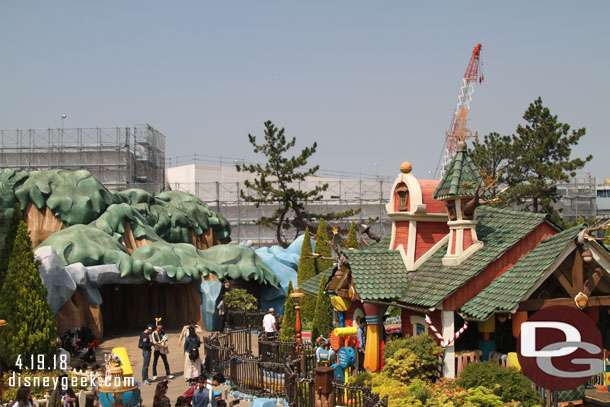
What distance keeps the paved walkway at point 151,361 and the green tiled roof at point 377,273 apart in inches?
144

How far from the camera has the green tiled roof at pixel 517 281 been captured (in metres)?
12.0

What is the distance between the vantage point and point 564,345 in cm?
807

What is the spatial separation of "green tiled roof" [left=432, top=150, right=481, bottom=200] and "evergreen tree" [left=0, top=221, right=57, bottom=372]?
30.8ft

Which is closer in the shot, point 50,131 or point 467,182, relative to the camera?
point 467,182

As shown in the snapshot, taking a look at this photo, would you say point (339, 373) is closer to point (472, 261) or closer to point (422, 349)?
point (422, 349)

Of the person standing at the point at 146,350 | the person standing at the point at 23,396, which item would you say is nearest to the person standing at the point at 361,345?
the person standing at the point at 146,350

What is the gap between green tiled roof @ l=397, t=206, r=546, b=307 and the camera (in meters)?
13.0

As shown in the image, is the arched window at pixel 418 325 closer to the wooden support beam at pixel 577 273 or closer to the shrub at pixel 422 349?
the shrub at pixel 422 349

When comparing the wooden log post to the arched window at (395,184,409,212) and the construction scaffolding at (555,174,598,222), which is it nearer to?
the arched window at (395,184,409,212)

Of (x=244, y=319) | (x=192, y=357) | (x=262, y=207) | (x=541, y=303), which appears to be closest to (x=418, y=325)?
(x=541, y=303)

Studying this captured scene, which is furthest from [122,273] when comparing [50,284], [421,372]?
[421,372]

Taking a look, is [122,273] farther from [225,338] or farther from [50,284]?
[225,338]

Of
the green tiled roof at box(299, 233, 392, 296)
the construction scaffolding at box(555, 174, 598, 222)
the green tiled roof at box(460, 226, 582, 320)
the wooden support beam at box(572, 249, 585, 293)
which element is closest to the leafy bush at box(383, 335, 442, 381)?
the green tiled roof at box(460, 226, 582, 320)

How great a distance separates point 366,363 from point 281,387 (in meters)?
2.01
